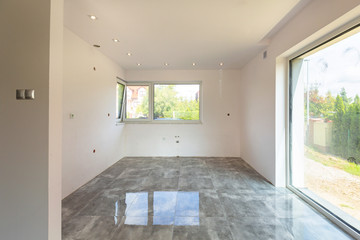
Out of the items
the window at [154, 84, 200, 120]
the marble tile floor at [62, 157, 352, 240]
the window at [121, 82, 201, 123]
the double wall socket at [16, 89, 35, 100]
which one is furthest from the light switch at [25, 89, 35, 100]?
the window at [154, 84, 200, 120]

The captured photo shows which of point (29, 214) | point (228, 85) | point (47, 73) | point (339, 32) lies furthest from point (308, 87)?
point (29, 214)

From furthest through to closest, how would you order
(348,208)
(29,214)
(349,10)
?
(348,208), (349,10), (29,214)

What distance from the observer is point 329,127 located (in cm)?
224

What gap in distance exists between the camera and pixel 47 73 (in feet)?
5.01

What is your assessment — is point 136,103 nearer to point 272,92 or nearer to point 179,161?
point 179,161

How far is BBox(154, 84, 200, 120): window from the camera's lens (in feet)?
17.5

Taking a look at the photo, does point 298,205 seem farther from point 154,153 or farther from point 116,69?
point 116,69

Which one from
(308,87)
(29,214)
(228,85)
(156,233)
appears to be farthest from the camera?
(228,85)

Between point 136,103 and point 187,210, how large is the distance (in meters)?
3.83

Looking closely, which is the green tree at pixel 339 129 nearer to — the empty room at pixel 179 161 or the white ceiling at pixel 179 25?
the empty room at pixel 179 161

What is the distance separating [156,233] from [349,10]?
3.08m

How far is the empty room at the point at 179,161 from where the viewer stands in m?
1.53

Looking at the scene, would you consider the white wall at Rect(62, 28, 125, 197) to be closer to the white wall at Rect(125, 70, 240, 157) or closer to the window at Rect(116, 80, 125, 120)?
the window at Rect(116, 80, 125, 120)

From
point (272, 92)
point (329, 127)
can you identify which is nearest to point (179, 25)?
point (272, 92)
